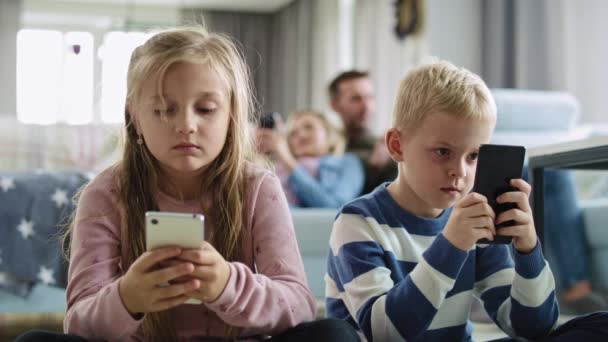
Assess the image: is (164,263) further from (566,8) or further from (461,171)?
(566,8)

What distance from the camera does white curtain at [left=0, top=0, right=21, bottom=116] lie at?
21.5 ft

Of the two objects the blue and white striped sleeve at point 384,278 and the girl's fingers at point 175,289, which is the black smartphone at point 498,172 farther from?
the girl's fingers at point 175,289

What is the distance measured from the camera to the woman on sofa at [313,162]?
2.70 meters

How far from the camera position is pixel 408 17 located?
192 inches

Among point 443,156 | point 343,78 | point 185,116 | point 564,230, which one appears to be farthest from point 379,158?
point 185,116

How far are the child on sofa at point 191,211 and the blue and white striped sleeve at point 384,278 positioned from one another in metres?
0.08

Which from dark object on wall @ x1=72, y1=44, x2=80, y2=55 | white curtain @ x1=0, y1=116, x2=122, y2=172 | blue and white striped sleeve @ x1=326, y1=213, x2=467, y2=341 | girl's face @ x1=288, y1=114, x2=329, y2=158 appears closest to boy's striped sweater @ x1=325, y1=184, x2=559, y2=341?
blue and white striped sleeve @ x1=326, y1=213, x2=467, y2=341

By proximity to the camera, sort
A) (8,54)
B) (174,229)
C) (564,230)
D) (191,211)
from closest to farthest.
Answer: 1. (174,229)
2. (191,211)
3. (564,230)
4. (8,54)

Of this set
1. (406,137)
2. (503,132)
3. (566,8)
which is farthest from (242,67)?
(566,8)

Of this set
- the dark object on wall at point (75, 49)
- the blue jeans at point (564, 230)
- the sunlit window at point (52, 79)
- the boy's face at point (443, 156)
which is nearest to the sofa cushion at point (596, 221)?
the blue jeans at point (564, 230)

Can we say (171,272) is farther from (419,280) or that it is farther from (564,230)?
(564,230)

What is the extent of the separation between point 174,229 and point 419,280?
1.11 ft

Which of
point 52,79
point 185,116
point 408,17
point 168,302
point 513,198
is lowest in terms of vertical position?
point 168,302

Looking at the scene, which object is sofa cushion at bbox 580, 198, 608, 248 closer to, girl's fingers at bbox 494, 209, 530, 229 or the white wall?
girl's fingers at bbox 494, 209, 530, 229
